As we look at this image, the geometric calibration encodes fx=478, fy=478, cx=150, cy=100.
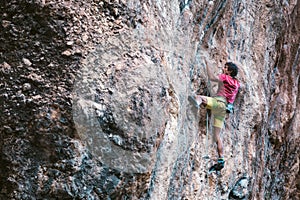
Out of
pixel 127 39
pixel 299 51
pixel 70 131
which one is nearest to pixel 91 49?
pixel 127 39

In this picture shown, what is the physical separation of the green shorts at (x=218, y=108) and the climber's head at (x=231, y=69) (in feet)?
1.15

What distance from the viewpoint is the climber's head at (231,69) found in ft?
15.7

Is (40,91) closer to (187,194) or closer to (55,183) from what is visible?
(55,183)

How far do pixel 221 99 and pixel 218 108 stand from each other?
0.10 metres

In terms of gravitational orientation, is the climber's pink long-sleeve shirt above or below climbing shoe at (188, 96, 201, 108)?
above

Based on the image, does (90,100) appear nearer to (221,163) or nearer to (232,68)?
(221,163)

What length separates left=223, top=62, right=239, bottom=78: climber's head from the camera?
4785 millimetres

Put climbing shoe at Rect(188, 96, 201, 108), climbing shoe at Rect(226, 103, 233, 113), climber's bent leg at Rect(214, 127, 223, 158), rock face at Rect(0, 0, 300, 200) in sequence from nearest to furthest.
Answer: rock face at Rect(0, 0, 300, 200) → climbing shoe at Rect(188, 96, 201, 108) → climber's bent leg at Rect(214, 127, 223, 158) → climbing shoe at Rect(226, 103, 233, 113)

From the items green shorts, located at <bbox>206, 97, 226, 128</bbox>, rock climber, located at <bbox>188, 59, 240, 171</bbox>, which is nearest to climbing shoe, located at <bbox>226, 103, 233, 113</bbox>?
rock climber, located at <bbox>188, 59, 240, 171</bbox>

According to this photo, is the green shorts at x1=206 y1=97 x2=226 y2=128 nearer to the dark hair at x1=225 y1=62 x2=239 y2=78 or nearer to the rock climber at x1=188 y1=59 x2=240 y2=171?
the rock climber at x1=188 y1=59 x2=240 y2=171

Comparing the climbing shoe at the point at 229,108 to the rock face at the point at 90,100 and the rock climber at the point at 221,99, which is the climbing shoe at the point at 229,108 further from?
the rock face at the point at 90,100

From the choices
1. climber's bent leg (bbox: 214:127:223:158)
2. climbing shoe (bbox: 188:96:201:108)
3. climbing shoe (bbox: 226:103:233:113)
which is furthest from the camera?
climbing shoe (bbox: 226:103:233:113)

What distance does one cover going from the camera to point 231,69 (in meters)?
4.79

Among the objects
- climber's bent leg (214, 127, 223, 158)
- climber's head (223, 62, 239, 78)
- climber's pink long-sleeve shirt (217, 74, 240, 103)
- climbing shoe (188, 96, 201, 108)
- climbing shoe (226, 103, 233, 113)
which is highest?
climber's head (223, 62, 239, 78)
